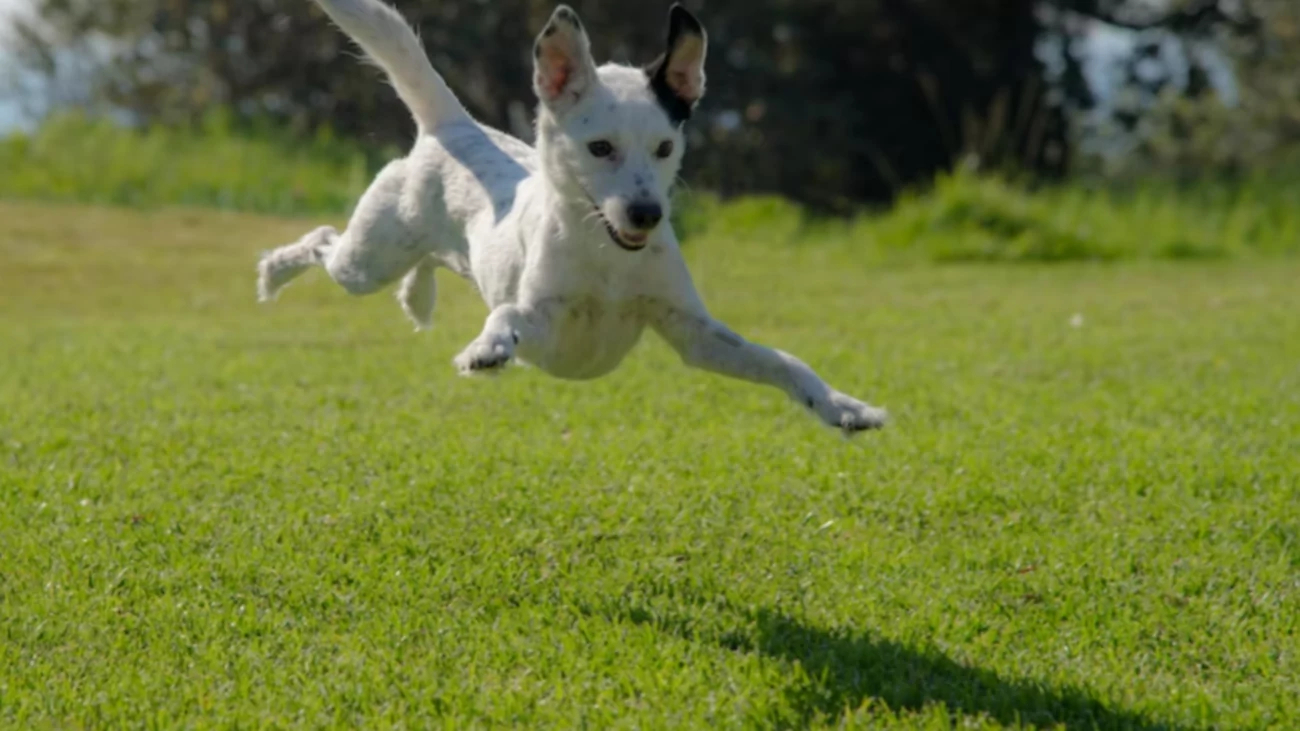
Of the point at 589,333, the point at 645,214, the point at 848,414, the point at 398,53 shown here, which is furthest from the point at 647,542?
the point at 398,53

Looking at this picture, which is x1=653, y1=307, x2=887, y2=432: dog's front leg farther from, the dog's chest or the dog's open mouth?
the dog's open mouth

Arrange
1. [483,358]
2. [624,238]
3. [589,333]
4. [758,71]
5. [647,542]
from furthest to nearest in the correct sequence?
[758,71]
[647,542]
[589,333]
[624,238]
[483,358]

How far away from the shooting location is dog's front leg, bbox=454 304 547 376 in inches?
179

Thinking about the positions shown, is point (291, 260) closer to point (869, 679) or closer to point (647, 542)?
point (647, 542)

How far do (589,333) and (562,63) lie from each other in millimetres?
860

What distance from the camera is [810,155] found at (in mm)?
20484

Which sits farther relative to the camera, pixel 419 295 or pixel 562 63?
pixel 419 295

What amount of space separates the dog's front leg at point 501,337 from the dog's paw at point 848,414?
0.90 metres

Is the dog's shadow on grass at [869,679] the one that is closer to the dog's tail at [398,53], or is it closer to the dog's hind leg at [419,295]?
the dog's hind leg at [419,295]

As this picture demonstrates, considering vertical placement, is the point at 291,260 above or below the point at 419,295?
above

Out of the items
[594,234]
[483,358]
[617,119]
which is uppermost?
[617,119]

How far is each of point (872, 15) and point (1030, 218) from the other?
4.84 m

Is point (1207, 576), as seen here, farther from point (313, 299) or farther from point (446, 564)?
point (313, 299)

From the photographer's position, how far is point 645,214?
4809mm
